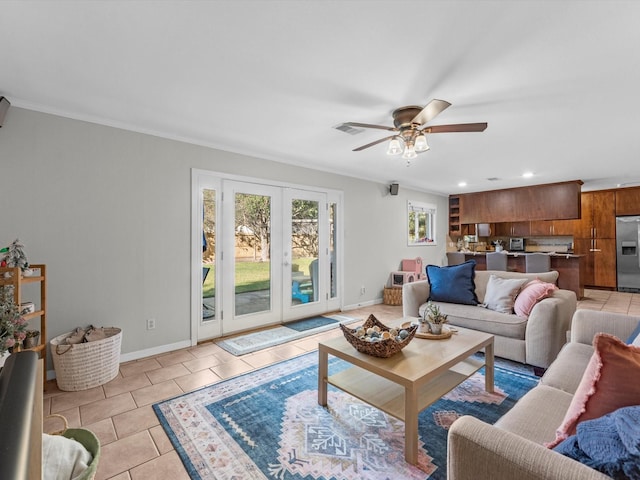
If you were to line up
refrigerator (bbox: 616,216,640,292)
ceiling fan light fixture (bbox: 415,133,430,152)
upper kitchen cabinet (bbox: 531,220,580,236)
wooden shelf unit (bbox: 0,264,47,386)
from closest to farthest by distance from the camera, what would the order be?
wooden shelf unit (bbox: 0,264,47,386) → ceiling fan light fixture (bbox: 415,133,430,152) → refrigerator (bbox: 616,216,640,292) → upper kitchen cabinet (bbox: 531,220,580,236)

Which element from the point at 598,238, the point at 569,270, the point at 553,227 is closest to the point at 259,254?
the point at 569,270

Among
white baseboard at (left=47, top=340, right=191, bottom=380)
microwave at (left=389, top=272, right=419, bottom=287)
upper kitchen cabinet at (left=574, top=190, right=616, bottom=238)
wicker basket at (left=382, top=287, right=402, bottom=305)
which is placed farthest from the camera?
upper kitchen cabinet at (left=574, top=190, right=616, bottom=238)

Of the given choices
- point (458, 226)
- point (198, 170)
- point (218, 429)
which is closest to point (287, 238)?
point (198, 170)

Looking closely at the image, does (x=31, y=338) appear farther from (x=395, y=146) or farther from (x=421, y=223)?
(x=421, y=223)

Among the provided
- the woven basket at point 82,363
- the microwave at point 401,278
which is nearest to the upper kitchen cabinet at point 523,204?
the microwave at point 401,278

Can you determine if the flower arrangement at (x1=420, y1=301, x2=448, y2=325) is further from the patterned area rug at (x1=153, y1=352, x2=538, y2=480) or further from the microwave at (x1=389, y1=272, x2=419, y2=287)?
the microwave at (x1=389, y1=272, x2=419, y2=287)

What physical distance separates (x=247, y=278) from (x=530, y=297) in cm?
307

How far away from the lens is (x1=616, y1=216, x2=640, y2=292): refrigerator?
634 centimetres

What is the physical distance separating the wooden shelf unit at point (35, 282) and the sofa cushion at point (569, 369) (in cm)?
330

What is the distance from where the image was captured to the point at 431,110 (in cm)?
220

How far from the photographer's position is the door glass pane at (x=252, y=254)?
12.8 feet

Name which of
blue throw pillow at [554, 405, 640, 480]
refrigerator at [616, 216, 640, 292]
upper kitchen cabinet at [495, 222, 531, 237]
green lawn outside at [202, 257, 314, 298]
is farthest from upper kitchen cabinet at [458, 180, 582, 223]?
Result: blue throw pillow at [554, 405, 640, 480]

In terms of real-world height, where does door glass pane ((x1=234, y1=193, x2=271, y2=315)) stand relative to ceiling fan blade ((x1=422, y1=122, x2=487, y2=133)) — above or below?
below

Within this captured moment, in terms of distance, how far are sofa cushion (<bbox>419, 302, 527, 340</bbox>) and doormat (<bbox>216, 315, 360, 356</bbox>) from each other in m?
1.50
